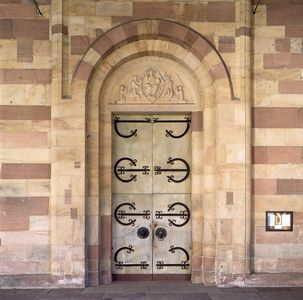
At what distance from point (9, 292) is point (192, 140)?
3669 mm

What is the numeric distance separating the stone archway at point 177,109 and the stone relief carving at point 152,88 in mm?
259

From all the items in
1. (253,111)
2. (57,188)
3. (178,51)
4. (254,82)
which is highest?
(178,51)

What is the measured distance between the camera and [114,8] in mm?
7023

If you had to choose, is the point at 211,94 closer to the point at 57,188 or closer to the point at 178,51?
the point at 178,51

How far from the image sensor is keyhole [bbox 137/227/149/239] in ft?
23.8

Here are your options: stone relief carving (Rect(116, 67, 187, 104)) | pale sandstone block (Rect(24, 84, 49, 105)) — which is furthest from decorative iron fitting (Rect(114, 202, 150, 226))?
pale sandstone block (Rect(24, 84, 49, 105))

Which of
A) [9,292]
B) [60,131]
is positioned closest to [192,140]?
[60,131]

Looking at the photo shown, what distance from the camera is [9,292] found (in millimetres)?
6582

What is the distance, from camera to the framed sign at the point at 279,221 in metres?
7.01

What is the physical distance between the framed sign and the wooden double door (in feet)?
4.20

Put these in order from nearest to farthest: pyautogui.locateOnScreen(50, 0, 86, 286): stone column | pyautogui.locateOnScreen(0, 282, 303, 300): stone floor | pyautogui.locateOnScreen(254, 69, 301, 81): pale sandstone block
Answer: pyautogui.locateOnScreen(0, 282, 303, 300): stone floor → pyautogui.locateOnScreen(50, 0, 86, 286): stone column → pyautogui.locateOnScreen(254, 69, 301, 81): pale sandstone block

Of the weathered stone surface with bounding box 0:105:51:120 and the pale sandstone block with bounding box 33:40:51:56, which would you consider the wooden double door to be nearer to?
the weathered stone surface with bounding box 0:105:51:120

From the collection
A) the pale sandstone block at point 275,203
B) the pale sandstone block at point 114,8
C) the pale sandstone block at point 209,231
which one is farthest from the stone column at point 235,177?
the pale sandstone block at point 114,8

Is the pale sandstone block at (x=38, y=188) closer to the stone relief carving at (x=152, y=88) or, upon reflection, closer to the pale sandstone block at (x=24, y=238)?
the pale sandstone block at (x=24, y=238)
